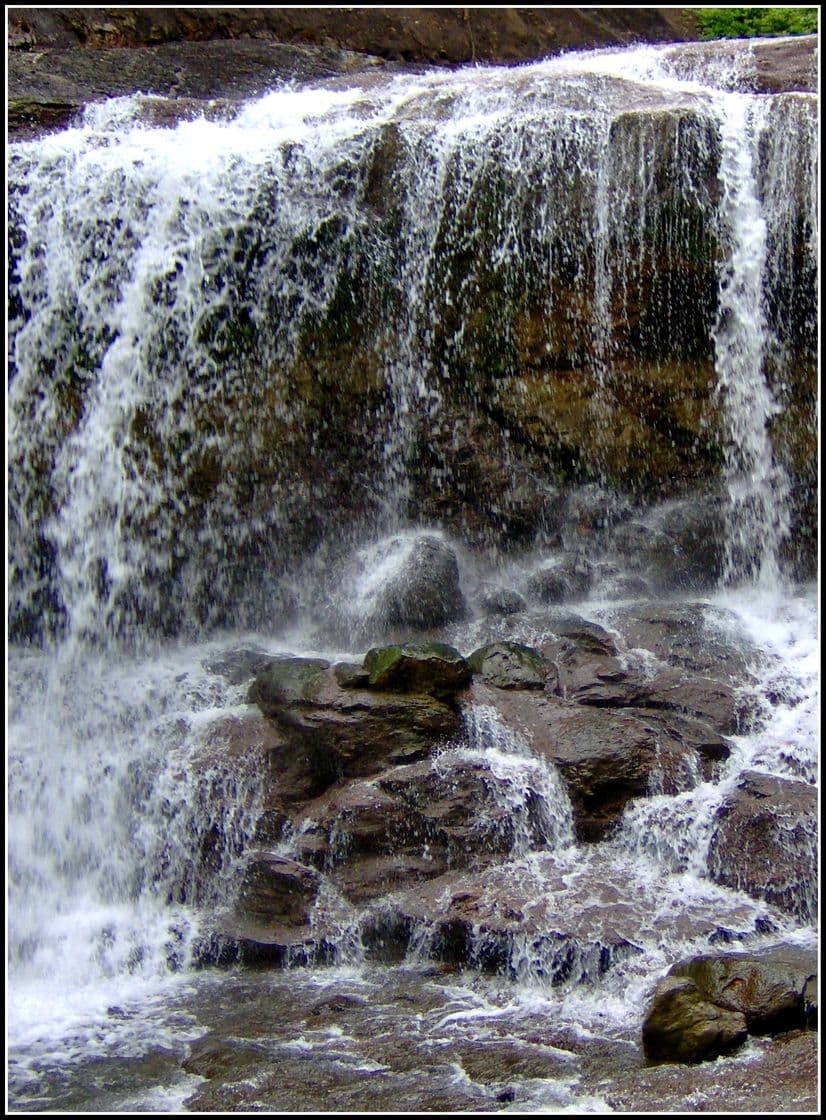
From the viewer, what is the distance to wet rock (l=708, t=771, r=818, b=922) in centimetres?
661

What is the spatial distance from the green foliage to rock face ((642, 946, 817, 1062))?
467 inches

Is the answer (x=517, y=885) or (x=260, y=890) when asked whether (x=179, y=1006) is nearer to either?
(x=260, y=890)

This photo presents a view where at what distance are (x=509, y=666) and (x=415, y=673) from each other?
2.28 ft

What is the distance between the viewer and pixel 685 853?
695cm

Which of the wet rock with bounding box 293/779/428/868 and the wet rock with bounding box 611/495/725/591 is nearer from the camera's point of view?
the wet rock with bounding box 293/779/428/868

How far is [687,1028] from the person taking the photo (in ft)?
17.5

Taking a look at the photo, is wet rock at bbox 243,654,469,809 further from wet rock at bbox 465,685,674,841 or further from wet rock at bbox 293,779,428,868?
wet rock at bbox 465,685,674,841

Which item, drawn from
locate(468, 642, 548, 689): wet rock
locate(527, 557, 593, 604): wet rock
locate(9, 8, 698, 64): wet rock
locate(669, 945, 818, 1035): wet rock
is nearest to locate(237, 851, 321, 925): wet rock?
locate(468, 642, 548, 689): wet rock

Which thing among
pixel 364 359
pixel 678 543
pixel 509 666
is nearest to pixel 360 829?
pixel 509 666

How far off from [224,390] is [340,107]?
2.93m

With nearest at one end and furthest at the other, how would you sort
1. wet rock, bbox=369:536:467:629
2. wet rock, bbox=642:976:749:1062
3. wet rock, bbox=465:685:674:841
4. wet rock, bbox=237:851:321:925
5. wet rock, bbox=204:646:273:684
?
wet rock, bbox=642:976:749:1062 → wet rock, bbox=237:851:321:925 → wet rock, bbox=465:685:674:841 → wet rock, bbox=204:646:273:684 → wet rock, bbox=369:536:467:629

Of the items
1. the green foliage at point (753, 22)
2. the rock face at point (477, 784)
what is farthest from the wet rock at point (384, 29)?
the rock face at point (477, 784)

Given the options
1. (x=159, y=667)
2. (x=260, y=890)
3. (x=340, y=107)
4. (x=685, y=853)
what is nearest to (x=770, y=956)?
(x=685, y=853)

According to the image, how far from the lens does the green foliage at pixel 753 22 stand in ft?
47.0
